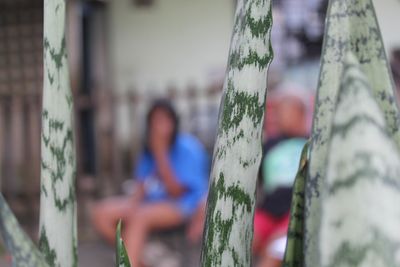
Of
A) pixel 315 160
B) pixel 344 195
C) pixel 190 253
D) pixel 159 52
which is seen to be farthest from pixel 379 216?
pixel 159 52

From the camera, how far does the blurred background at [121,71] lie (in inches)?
218

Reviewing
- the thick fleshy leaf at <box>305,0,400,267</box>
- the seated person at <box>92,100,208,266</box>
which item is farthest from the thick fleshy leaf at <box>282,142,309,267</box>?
the seated person at <box>92,100,208,266</box>

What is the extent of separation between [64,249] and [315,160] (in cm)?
33

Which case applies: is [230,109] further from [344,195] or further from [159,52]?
[159,52]

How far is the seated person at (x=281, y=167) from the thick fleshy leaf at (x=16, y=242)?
234 cm

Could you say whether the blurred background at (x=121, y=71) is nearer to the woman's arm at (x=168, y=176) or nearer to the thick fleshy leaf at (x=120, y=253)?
the woman's arm at (x=168, y=176)

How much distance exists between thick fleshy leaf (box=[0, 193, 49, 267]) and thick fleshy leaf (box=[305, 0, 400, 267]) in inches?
11.3

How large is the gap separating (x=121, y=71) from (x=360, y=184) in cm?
569

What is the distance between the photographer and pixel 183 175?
3885 millimetres

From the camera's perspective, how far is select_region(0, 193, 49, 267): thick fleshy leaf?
775mm

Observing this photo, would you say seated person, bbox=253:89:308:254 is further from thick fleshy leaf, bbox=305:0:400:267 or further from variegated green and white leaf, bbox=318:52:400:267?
variegated green and white leaf, bbox=318:52:400:267

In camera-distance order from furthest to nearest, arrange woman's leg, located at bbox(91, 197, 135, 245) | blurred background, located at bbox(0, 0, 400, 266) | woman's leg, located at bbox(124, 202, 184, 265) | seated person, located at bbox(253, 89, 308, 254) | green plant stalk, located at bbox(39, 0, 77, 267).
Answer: blurred background, located at bbox(0, 0, 400, 266), woman's leg, located at bbox(91, 197, 135, 245), woman's leg, located at bbox(124, 202, 184, 265), seated person, located at bbox(253, 89, 308, 254), green plant stalk, located at bbox(39, 0, 77, 267)

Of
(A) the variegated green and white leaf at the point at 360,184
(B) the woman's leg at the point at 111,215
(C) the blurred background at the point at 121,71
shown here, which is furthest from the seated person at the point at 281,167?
(A) the variegated green and white leaf at the point at 360,184

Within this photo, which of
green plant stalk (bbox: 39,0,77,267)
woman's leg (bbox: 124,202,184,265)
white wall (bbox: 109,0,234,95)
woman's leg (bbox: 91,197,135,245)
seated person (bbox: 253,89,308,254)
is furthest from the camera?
white wall (bbox: 109,0,234,95)
